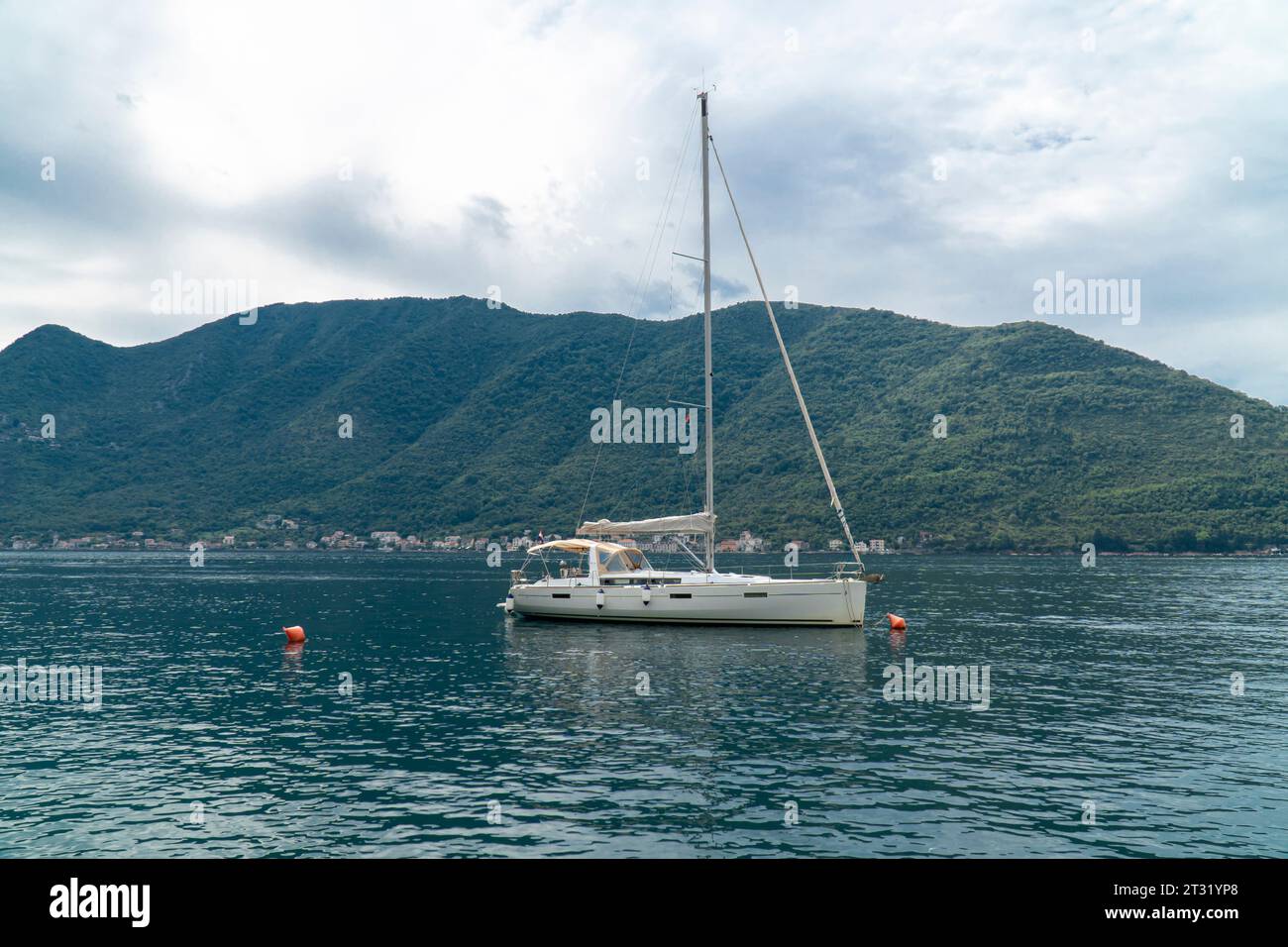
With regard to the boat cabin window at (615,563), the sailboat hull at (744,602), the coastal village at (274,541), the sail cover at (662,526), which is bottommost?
the coastal village at (274,541)

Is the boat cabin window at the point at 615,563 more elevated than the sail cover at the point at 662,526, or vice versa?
the sail cover at the point at 662,526

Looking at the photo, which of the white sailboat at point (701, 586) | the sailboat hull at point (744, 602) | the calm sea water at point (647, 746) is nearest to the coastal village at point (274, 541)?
the white sailboat at point (701, 586)

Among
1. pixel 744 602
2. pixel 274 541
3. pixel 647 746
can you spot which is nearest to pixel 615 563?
pixel 744 602

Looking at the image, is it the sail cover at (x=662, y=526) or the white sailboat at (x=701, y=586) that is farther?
the sail cover at (x=662, y=526)

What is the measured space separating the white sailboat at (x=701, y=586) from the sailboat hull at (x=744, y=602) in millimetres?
53

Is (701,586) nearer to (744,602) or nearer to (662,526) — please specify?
(744,602)

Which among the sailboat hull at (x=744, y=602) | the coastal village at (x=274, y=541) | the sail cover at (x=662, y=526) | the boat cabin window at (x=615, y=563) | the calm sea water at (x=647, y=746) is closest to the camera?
the calm sea water at (x=647, y=746)

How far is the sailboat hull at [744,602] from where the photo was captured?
43.4 m

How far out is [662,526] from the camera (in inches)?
1861

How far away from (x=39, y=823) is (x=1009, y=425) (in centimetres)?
18110

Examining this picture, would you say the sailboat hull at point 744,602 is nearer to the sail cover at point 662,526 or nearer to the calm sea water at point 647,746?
the calm sea water at point 647,746

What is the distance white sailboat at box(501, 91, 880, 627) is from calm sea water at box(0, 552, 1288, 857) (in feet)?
3.84
